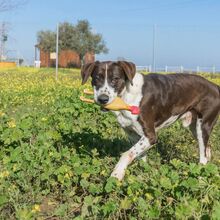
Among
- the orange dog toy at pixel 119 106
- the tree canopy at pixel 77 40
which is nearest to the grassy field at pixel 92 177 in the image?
the orange dog toy at pixel 119 106

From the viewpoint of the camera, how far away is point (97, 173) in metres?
5.62

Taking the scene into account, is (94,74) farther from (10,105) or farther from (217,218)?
(10,105)

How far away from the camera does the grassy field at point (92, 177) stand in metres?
4.11

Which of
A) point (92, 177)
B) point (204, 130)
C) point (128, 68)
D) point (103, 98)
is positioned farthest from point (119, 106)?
point (204, 130)

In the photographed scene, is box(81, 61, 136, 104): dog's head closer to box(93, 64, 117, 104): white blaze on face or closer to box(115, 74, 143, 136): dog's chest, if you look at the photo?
box(93, 64, 117, 104): white blaze on face

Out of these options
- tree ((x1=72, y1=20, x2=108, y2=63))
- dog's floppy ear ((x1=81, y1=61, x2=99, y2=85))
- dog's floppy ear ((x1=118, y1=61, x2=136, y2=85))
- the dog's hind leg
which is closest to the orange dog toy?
dog's floppy ear ((x1=118, y1=61, x2=136, y2=85))

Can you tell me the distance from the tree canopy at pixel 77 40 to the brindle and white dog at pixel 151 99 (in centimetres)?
6024

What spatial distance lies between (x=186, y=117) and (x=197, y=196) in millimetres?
3182

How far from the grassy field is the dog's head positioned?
0.72 metres

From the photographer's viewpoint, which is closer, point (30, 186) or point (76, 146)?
point (30, 186)

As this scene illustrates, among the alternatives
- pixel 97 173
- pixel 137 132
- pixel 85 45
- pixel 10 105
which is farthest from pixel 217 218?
pixel 85 45

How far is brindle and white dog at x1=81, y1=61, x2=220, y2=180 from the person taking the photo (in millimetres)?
6008

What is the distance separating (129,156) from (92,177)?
0.59 m

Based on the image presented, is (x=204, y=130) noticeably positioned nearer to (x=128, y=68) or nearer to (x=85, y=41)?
(x=128, y=68)
